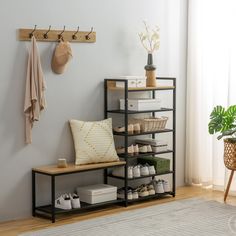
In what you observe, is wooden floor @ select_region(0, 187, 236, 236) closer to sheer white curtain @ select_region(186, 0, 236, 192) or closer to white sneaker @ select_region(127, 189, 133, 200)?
white sneaker @ select_region(127, 189, 133, 200)

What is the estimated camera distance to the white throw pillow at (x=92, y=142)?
5211mm

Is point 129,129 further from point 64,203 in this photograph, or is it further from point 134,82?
point 64,203

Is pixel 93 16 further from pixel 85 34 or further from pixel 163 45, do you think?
pixel 163 45

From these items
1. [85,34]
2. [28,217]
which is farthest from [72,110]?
[28,217]

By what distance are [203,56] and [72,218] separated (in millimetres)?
2327

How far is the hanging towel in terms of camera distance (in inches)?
192

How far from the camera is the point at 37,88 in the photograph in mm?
4922

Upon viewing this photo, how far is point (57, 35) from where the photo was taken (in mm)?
5105

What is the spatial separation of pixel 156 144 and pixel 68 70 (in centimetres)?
117

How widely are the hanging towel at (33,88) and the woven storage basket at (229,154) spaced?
6.00 feet

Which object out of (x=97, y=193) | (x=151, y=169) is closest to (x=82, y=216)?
(x=97, y=193)

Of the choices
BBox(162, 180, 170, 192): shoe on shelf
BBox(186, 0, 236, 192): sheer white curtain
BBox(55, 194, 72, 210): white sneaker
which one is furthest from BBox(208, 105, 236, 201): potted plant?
BBox(55, 194, 72, 210): white sneaker

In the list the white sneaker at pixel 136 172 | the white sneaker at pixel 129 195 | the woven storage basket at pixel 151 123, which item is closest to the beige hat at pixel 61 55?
the woven storage basket at pixel 151 123

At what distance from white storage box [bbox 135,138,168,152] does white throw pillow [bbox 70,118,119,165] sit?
475 millimetres
